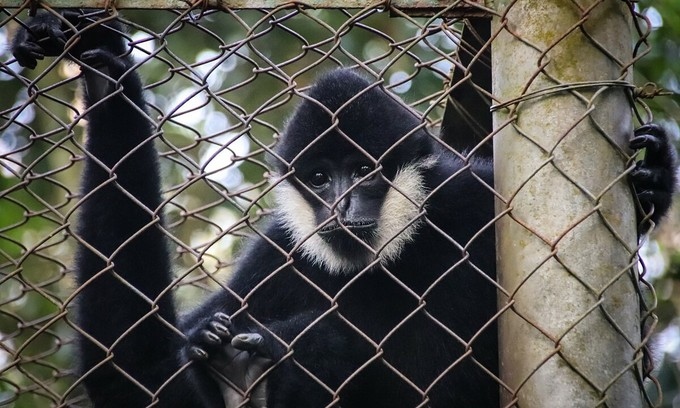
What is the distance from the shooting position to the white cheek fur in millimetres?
3982

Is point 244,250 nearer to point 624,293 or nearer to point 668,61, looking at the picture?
point 624,293

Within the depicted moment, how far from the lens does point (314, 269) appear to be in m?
4.31

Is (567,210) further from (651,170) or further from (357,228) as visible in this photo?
(357,228)

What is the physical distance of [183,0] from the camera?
2.92 metres

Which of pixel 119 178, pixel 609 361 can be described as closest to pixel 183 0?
pixel 119 178

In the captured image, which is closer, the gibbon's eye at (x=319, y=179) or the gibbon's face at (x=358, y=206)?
the gibbon's face at (x=358, y=206)

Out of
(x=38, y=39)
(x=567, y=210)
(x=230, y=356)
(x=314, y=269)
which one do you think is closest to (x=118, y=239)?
(x=230, y=356)

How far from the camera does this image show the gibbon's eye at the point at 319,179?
412cm

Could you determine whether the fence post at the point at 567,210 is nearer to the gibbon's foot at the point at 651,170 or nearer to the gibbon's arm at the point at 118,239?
the gibbon's foot at the point at 651,170

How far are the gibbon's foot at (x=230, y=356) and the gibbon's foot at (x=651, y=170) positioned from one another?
1609 mm

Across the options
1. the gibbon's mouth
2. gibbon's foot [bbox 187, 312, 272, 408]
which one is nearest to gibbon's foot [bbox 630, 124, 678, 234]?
the gibbon's mouth

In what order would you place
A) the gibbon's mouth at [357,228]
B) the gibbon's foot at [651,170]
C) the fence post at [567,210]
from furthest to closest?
the gibbon's mouth at [357,228] < the gibbon's foot at [651,170] < the fence post at [567,210]

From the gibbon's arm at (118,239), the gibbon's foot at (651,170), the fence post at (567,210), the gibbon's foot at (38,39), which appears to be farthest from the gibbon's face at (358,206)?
the gibbon's foot at (38,39)

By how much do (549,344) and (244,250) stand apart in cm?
220
